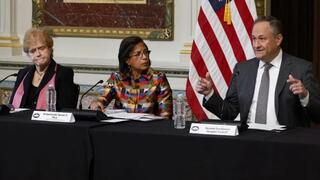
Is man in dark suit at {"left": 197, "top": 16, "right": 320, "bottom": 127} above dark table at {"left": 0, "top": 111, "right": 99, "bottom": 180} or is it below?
above

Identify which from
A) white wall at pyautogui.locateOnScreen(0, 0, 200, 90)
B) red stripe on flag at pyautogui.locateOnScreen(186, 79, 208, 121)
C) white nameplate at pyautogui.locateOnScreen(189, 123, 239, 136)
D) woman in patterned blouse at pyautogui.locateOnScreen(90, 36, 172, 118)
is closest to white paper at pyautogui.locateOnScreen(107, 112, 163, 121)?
woman in patterned blouse at pyautogui.locateOnScreen(90, 36, 172, 118)

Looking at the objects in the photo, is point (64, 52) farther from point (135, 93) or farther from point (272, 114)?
point (272, 114)

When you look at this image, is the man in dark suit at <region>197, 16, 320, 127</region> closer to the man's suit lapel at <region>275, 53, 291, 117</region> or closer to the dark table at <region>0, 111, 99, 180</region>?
the man's suit lapel at <region>275, 53, 291, 117</region>

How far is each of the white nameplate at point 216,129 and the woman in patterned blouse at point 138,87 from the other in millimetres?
1273

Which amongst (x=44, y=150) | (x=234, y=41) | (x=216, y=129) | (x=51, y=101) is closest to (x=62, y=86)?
(x=51, y=101)

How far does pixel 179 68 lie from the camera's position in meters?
6.78

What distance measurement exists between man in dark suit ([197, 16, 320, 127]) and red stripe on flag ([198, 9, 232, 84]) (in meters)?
1.11

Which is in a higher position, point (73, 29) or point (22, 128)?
point (73, 29)

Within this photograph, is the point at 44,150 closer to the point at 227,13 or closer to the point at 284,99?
the point at 284,99

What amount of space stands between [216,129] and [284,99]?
96cm

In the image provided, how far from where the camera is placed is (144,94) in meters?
4.85

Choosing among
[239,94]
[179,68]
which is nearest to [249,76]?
[239,94]

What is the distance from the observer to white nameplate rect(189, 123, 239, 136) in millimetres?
3467

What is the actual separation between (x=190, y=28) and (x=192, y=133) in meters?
3.43
